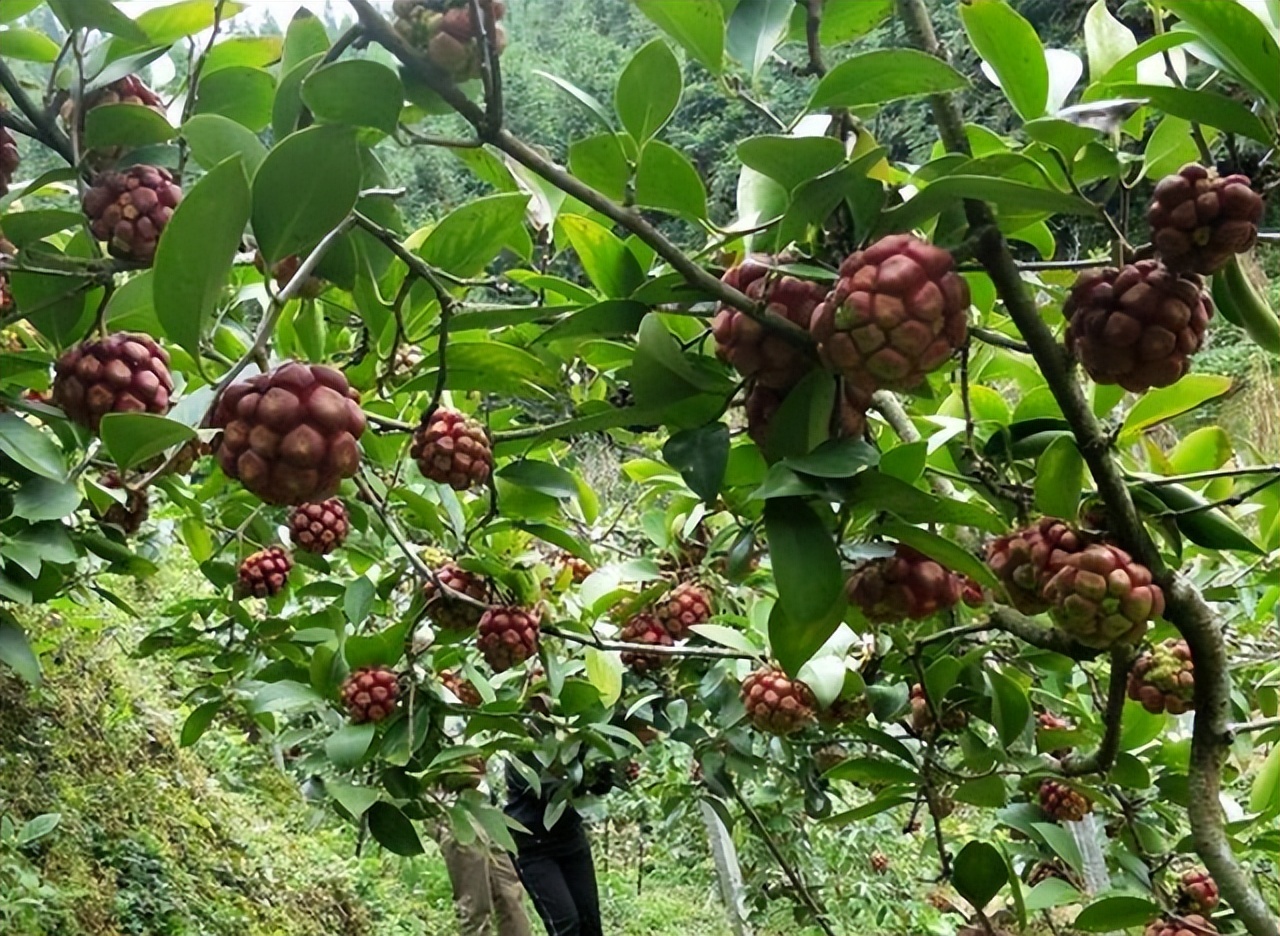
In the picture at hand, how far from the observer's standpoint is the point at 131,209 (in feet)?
2.12

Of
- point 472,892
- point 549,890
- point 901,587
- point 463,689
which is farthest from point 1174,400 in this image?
point 472,892

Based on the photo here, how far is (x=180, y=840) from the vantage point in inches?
117

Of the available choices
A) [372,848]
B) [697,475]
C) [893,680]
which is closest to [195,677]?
[372,848]

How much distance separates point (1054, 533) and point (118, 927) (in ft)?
8.36

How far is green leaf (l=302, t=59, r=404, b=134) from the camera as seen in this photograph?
531 mm

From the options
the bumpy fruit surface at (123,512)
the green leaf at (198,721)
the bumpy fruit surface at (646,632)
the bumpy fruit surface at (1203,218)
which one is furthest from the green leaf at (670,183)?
the green leaf at (198,721)

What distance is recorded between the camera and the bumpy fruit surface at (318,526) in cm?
124

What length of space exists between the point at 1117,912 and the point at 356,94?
89 cm

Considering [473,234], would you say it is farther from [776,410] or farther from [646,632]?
[646,632]

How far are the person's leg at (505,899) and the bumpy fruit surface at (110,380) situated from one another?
2.97 metres

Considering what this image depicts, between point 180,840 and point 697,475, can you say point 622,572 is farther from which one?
point 180,840

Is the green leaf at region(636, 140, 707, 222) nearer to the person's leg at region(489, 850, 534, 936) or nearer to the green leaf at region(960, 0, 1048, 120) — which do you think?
the green leaf at region(960, 0, 1048, 120)

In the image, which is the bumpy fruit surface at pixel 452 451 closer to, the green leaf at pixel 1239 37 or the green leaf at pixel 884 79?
the green leaf at pixel 884 79

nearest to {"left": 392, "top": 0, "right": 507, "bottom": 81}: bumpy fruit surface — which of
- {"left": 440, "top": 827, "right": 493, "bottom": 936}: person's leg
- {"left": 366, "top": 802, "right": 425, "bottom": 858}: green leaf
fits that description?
{"left": 366, "top": 802, "right": 425, "bottom": 858}: green leaf
